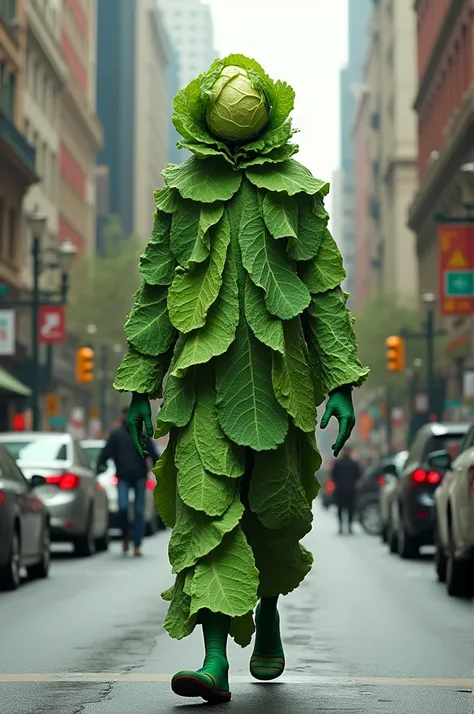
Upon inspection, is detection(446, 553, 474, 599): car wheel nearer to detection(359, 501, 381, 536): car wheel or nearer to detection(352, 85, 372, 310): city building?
detection(359, 501, 381, 536): car wheel

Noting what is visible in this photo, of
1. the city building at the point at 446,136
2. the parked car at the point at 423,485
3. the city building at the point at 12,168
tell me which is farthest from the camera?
the city building at the point at 446,136

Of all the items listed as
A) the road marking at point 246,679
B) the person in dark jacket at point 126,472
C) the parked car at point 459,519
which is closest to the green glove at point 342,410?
the road marking at point 246,679

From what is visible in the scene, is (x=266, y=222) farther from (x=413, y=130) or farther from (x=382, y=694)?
(x=413, y=130)

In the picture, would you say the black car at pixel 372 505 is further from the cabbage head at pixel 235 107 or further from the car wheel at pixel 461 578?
the cabbage head at pixel 235 107

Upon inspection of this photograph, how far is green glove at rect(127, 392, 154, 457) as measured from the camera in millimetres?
7242

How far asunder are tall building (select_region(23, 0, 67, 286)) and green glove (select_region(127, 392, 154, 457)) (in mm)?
60695

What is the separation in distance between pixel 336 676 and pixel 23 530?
8.02 meters

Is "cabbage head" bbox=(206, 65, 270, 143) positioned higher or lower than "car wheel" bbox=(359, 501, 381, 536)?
higher

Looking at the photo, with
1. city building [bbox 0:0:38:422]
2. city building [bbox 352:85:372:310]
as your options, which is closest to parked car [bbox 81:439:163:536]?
city building [bbox 0:0:38:422]

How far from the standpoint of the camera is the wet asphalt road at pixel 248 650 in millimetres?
7207

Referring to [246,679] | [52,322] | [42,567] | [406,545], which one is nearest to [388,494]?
[406,545]

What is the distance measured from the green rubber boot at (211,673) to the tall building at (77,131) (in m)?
79.0

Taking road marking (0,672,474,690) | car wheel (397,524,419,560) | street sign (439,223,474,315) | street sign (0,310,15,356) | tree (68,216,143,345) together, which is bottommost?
car wheel (397,524,419,560)

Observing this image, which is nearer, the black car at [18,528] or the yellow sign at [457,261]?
the black car at [18,528]
